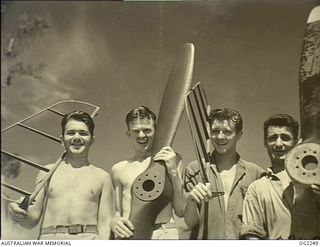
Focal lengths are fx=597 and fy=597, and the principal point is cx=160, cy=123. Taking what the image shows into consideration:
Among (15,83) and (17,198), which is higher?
(15,83)

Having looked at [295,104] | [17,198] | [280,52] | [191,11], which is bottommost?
[17,198]

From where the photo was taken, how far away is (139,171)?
3379mm

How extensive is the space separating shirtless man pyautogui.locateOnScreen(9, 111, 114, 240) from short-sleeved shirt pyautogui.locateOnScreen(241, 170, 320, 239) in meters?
0.79

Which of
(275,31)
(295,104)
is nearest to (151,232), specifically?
(295,104)

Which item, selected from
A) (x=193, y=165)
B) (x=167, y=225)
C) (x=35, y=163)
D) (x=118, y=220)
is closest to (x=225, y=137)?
(x=193, y=165)

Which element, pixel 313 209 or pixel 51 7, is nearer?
pixel 313 209

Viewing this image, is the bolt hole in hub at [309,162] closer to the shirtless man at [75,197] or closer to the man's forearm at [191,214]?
the man's forearm at [191,214]

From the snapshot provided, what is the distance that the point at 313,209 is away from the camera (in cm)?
328

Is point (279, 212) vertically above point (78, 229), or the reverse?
point (279, 212)

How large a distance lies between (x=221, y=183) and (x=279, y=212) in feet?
1.16

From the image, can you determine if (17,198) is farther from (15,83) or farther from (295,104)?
(295,104)

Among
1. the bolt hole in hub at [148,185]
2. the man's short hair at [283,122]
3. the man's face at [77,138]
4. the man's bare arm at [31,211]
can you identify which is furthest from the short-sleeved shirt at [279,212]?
the man's bare arm at [31,211]

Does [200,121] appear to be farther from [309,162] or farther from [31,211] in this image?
[31,211]

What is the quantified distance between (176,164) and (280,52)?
868 mm
